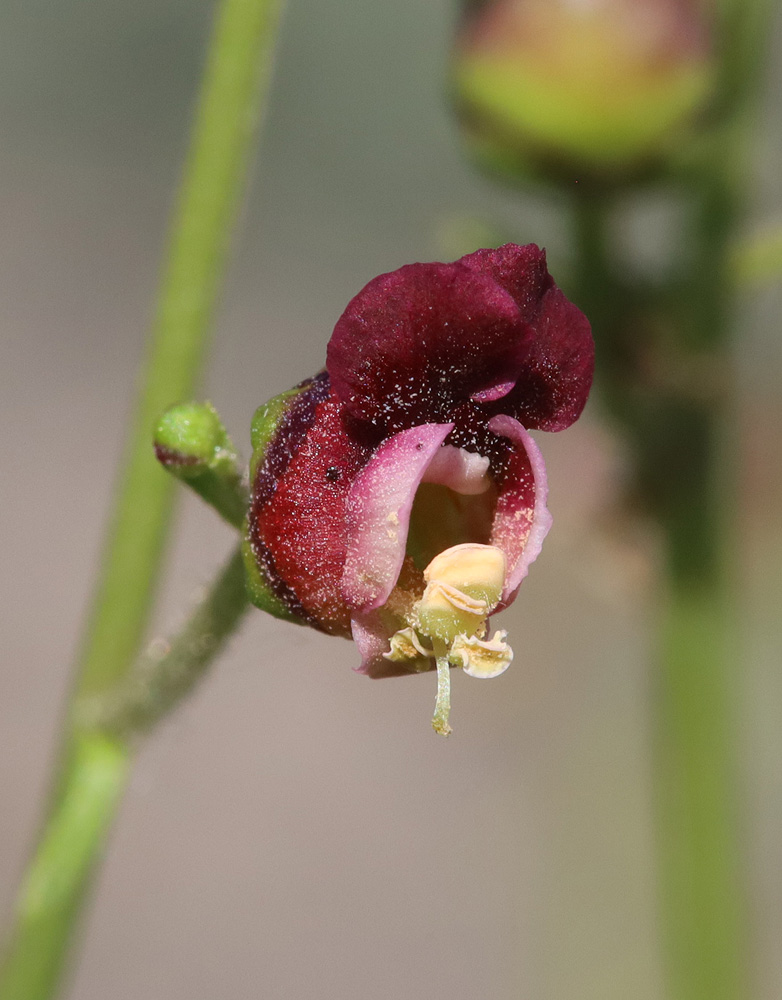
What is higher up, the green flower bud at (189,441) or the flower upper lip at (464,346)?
the flower upper lip at (464,346)

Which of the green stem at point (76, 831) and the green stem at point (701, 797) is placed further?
the green stem at point (701, 797)

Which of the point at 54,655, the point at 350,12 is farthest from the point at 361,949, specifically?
the point at 350,12

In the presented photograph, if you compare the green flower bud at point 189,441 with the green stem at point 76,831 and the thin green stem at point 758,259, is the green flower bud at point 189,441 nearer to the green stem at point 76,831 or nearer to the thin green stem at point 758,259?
the green stem at point 76,831

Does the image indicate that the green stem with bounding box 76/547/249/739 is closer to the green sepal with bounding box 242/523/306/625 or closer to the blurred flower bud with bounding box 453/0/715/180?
the green sepal with bounding box 242/523/306/625

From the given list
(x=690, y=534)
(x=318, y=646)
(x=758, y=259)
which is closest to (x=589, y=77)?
(x=758, y=259)

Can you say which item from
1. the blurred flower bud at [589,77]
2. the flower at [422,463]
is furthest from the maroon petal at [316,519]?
the blurred flower bud at [589,77]

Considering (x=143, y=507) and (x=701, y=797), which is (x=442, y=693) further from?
(x=701, y=797)
